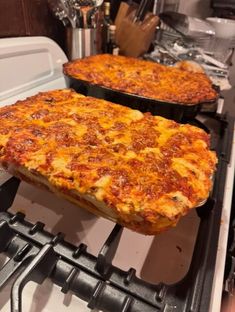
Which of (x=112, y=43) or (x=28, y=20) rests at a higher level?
(x=28, y=20)

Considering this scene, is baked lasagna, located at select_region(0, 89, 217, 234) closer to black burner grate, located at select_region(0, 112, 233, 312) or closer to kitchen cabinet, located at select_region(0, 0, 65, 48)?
black burner grate, located at select_region(0, 112, 233, 312)

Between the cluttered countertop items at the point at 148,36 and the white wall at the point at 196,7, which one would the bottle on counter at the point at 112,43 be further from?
the white wall at the point at 196,7

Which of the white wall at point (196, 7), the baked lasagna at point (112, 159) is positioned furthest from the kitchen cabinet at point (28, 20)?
the white wall at point (196, 7)

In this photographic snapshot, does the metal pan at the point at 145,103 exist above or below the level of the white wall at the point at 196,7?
below

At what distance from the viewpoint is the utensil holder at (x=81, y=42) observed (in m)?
0.99

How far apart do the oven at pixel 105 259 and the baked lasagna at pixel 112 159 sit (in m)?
0.06

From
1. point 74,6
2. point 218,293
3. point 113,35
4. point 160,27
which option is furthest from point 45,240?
point 160,27

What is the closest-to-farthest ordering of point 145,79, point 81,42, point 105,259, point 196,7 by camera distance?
point 105,259 → point 145,79 → point 81,42 → point 196,7

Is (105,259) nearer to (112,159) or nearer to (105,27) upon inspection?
(112,159)

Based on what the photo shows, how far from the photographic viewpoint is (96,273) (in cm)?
39

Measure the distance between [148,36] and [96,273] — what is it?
44.6 inches

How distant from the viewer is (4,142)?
48cm

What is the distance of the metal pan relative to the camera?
731 mm

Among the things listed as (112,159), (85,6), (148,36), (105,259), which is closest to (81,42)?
(85,6)
